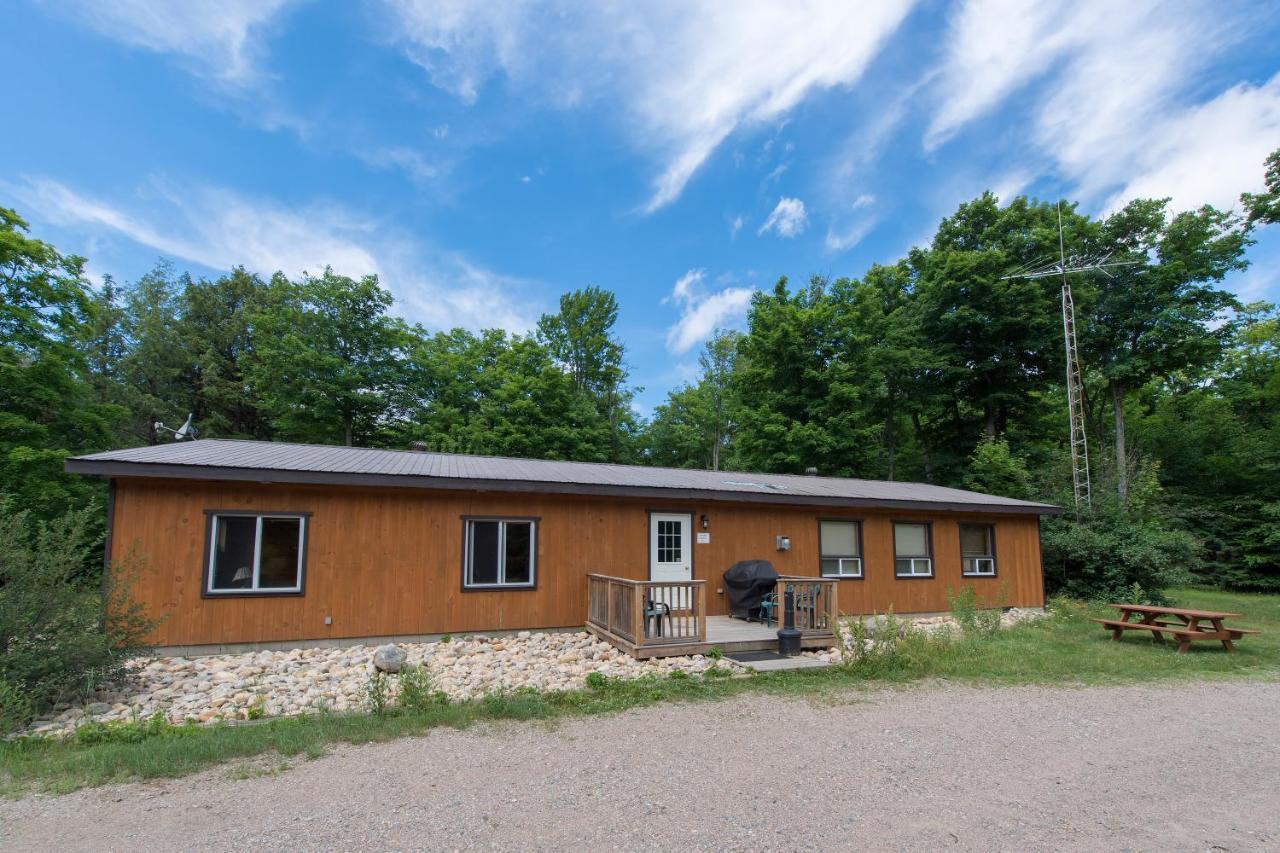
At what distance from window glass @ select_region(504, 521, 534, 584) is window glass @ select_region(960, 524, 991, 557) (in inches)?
361

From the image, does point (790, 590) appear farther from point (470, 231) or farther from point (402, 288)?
point (402, 288)

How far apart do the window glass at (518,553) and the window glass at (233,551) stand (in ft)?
10.9

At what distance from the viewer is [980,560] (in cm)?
1282

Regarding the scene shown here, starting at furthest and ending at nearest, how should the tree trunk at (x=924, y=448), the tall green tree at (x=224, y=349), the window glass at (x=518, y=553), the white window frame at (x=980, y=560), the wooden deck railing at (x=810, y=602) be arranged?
the tree trunk at (x=924, y=448) < the tall green tree at (x=224, y=349) < the white window frame at (x=980, y=560) < the window glass at (x=518, y=553) < the wooden deck railing at (x=810, y=602)

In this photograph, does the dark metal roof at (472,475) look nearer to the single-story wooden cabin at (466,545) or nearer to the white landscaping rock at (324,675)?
the single-story wooden cabin at (466,545)

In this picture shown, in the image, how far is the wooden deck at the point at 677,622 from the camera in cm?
747

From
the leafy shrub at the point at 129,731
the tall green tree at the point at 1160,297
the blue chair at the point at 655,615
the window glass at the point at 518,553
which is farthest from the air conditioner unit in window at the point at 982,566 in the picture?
the leafy shrub at the point at 129,731

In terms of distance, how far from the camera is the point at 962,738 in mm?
4793

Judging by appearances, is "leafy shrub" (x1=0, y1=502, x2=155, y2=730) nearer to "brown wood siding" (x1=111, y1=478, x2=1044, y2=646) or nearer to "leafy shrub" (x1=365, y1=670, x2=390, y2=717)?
"brown wood siding" (x1=111, y1=478, x2=1044, y2=646)

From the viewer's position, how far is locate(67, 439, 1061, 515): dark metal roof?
7.44 m

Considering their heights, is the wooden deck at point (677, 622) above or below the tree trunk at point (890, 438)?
below

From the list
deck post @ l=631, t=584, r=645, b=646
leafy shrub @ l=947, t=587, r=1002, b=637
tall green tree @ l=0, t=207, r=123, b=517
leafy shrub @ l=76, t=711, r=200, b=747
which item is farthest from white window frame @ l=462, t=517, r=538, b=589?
tall green tree @ l=0, t=207, r=123, b=517

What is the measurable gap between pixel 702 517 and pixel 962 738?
19.6 ft

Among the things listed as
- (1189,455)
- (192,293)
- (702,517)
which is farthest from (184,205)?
(1189,455)
